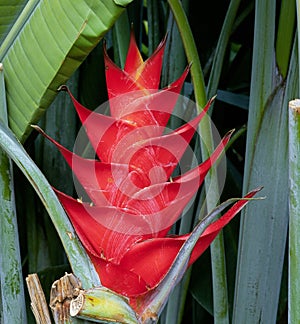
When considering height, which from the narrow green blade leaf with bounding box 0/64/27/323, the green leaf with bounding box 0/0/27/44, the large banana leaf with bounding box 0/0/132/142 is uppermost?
the green leaf with bounding box 0/0/27/44

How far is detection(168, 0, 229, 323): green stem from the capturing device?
0.48 metres

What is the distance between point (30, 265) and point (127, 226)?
0.39 meters

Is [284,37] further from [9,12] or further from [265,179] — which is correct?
[9,12]

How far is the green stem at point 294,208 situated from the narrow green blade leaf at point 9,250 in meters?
0.21

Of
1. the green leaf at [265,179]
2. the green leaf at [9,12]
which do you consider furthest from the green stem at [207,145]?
the green leaf at [9,12]

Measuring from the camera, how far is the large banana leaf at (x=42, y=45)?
17.4 inches

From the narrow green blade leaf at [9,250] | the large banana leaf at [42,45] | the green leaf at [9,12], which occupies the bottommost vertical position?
the narrow green blade leaf at [9,250]

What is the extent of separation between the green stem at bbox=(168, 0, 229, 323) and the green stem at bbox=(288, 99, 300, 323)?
0.44ft

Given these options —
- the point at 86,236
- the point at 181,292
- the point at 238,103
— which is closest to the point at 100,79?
the point at 238,103

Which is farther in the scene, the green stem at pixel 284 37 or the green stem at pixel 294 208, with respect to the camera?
the green stem at pixel 284 37

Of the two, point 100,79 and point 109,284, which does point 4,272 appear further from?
point 100,79

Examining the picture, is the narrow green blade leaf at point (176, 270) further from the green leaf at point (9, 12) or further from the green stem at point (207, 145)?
the green leaf at point (9, 12)

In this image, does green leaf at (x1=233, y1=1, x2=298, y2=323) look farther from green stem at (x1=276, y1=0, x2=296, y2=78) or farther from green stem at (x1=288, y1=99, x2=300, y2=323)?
green stem at (x1=288, y1=99, x2=300, y2=323)

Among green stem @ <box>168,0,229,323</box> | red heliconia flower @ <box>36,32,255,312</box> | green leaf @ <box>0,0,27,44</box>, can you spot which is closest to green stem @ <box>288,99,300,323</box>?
red heliconia flower @ <box>36,32,255,312</box>
